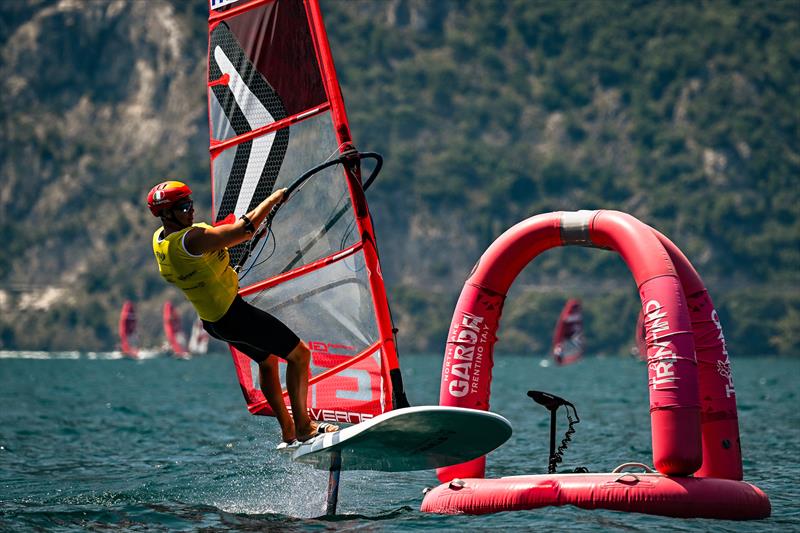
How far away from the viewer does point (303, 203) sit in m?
12.6

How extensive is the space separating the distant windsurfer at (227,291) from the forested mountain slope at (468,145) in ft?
393

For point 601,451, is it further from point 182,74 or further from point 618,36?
point 618,36

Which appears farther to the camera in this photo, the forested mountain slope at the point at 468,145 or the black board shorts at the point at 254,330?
the forested mountain slope at the point at 468,145

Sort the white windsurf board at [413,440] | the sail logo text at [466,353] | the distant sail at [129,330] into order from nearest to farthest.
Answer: the white windsurf board at [413,440]
the sail logo text at [466,353]
the distant sail at [129,330]

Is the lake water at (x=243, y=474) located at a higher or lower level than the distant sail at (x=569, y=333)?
lower

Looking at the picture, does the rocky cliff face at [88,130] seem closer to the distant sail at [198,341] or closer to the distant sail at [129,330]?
the distant sail at [198,341]

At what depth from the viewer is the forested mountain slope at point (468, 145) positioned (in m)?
135

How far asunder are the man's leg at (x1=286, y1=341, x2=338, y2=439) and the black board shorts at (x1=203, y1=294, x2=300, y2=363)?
75 mm

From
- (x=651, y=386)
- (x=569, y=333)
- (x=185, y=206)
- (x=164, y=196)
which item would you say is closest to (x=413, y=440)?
(x=651, y=386)

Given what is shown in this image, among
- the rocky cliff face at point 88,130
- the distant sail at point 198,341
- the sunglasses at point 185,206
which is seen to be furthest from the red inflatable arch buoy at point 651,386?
the rocky cliff face at point 88,130

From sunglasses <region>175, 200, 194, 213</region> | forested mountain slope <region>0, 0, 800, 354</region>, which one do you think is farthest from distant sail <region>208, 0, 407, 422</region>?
forested mountain slope <region>0, 0, 800, 354</region>

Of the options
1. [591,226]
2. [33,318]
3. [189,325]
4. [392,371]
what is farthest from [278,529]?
[33,318]

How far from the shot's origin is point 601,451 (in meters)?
17.8

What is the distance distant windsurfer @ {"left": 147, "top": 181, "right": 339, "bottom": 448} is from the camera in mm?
10703
